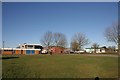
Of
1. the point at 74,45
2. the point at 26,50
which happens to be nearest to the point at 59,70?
the point at 74,45

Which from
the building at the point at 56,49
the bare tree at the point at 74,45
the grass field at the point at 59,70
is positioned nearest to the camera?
the grass field at the point at 59,70

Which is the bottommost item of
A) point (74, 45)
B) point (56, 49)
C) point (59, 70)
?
point (59, 70)

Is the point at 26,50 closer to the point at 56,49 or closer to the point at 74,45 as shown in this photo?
the point at 56,49

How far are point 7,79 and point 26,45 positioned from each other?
114 metres

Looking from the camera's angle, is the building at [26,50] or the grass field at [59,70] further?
the building at [26,50]

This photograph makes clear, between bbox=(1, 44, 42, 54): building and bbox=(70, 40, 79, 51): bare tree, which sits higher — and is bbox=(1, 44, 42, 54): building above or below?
below

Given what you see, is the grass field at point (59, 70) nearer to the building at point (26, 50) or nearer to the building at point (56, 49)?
the building at point (56, 49)

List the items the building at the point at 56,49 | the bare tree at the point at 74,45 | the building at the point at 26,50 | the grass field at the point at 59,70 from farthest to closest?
1. the building at the point at 26,50
2. the building at the point at 56,49
3. the bare tree at the point at 74,45
4. the grass field at the point at 59,70

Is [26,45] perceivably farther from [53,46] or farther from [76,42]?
[76,42]

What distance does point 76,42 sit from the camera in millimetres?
107312

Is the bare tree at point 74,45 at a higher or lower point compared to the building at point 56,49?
higher

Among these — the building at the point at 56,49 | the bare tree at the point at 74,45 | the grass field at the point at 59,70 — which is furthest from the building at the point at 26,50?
the grass field at the point at 59,70

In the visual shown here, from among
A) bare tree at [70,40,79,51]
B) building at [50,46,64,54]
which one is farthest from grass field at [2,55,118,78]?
building at [50,46,64,54]

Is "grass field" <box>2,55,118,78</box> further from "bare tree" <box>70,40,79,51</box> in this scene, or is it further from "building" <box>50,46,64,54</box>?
"building" <box>50,46,64,54</box>
